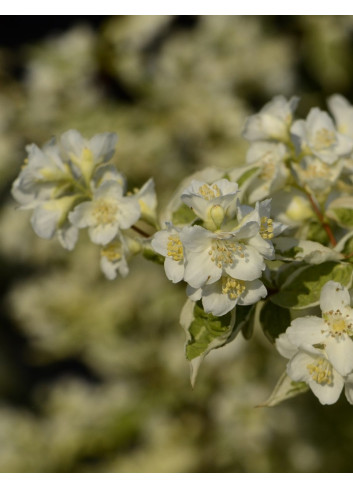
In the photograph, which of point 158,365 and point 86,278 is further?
point 86,278

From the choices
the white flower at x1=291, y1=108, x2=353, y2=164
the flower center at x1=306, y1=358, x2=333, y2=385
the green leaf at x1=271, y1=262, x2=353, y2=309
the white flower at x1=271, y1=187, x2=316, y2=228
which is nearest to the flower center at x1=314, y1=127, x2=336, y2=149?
the white flower at x1=291, y1=108, x2=353, y2=164

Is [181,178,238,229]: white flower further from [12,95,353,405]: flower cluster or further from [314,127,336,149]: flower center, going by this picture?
[314,127,336,149]: flower center

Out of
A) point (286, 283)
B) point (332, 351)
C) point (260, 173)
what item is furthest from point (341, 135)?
point (332, 351)

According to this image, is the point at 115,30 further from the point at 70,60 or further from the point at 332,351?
the point at 332,351

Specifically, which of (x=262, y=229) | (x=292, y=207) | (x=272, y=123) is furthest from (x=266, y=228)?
(x=272, y=123)

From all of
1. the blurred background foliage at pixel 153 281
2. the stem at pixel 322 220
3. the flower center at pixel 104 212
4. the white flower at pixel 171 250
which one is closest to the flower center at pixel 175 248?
the white flower at pixel 171 250

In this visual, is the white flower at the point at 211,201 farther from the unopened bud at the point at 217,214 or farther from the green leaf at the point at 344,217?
the green leaf at the point at 344,217
